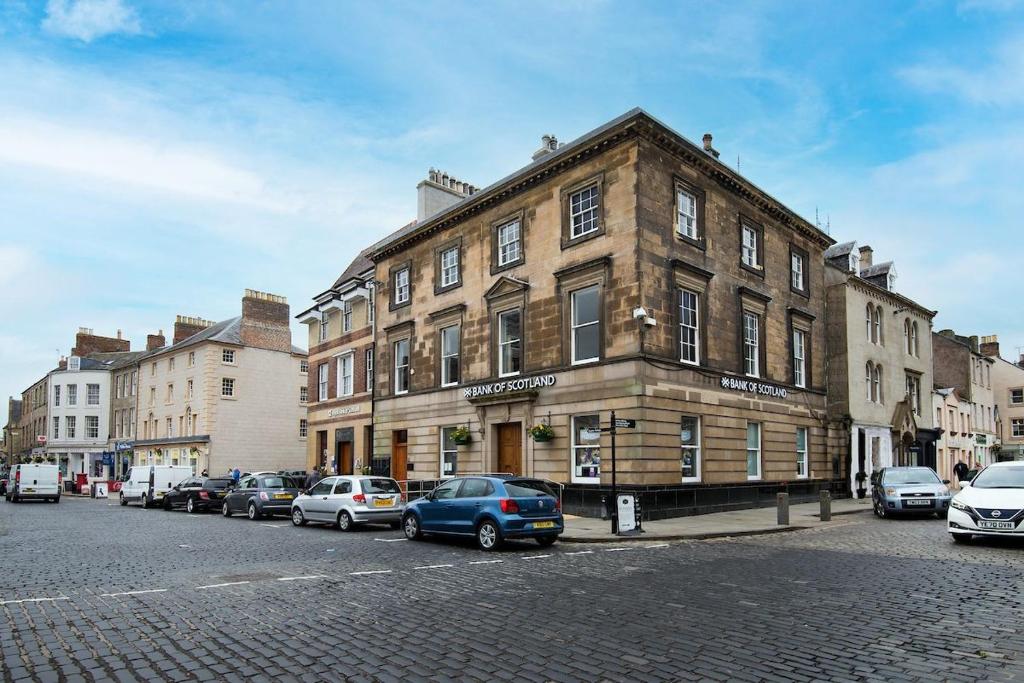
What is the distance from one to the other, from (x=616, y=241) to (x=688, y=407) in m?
5.41

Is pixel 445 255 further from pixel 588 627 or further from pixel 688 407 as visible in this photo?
pixel 588 627

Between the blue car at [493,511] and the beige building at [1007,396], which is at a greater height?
the beige building at [1007,396]

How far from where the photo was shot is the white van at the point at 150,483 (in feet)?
107

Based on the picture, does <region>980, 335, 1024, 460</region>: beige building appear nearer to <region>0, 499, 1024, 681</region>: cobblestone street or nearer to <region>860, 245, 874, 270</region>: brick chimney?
<region>860, 245, 874, 270</region>: brick chimney

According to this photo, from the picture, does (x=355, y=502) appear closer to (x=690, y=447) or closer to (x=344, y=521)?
(x=344, y=521)

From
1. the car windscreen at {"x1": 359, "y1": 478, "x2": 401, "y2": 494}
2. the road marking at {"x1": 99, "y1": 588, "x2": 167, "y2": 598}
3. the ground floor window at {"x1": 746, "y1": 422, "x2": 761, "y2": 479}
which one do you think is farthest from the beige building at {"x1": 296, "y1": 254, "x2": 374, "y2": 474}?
the road marking at {"x1": 99, "y1": 588, "x2": 167, "y2": 598}

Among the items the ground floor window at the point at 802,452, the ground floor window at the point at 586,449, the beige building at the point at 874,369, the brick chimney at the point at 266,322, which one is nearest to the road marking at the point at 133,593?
the ground floor window at the point at 586,449

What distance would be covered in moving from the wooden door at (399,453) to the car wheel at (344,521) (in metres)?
9.88

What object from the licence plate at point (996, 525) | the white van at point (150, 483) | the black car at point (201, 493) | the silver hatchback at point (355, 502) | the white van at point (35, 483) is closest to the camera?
the licence plate at point (996, 525)

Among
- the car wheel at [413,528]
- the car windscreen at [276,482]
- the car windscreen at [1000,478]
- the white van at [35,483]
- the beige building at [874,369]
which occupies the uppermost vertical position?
the beige building at [874,369]

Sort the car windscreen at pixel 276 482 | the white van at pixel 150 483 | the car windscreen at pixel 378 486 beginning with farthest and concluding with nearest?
1. the white van at pixel 150 483
2. the car windscreen at pixel 276 482
3. the car windscreen at pixel 378 486

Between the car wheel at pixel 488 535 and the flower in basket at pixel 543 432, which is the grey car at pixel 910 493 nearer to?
Result: the flower in basket at pixel 543 432

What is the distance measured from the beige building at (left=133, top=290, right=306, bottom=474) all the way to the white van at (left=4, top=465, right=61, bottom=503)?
990cm

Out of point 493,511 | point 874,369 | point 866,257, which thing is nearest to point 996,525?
point 493,511
